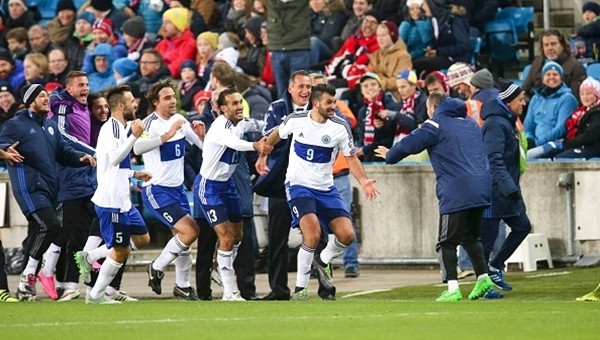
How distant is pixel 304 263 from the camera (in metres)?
17.2

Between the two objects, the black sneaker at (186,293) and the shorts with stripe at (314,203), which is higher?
→ the shorts with stripe at (314,203)

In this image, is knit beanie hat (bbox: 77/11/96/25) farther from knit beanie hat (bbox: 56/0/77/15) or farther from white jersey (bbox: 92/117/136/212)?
white jersey (bbox: 92/117/136/212)

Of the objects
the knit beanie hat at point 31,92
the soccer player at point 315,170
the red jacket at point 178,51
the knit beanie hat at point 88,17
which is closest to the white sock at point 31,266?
the knit beanie hat at point 31,92

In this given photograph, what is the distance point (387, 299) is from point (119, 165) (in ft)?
10.0

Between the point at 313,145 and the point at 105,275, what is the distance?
7.93 ft

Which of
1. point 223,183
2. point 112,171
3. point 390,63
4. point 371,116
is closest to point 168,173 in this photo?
point 223,183

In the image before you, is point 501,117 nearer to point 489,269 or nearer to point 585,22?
point 489,269

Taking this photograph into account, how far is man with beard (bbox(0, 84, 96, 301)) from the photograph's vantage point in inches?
714

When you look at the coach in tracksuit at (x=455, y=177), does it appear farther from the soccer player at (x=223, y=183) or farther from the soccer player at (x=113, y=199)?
the soccer player at (x=113, y=199)

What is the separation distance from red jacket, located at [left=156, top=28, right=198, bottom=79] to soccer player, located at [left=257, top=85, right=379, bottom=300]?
30.5 feet

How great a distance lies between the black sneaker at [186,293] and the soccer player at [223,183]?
655mm

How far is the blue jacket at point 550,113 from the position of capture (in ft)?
71.2

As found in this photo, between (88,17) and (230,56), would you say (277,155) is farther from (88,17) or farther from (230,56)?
(88,17)

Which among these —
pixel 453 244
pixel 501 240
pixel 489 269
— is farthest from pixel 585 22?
pixel 453 244
